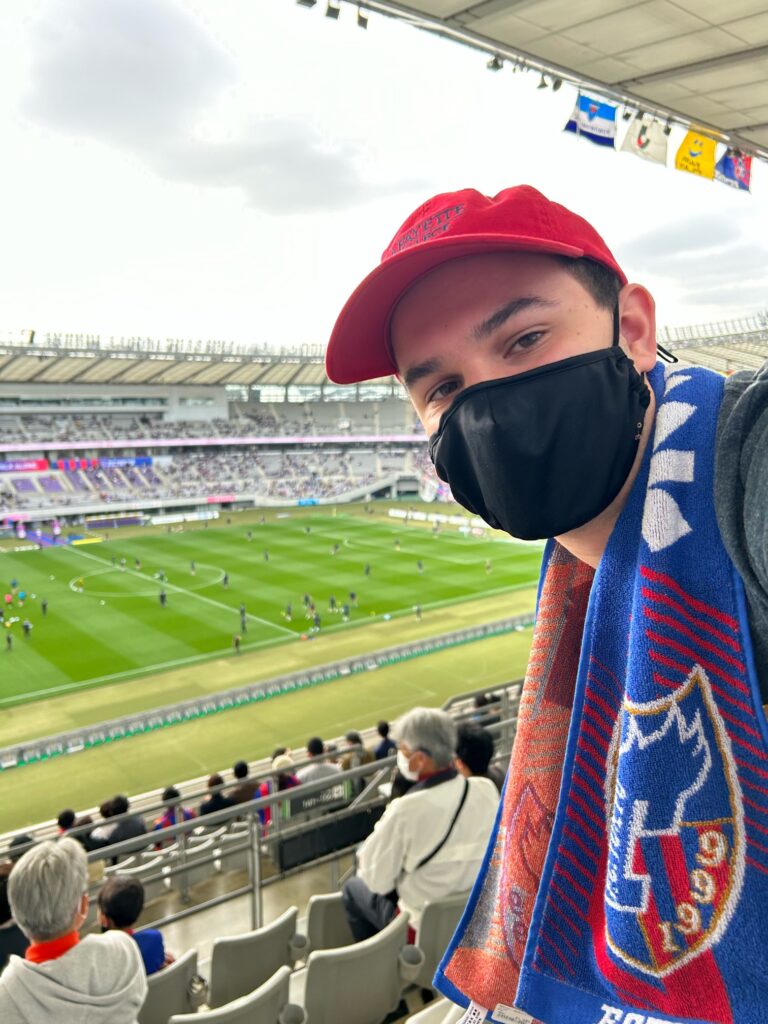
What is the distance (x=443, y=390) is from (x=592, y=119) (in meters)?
10.9

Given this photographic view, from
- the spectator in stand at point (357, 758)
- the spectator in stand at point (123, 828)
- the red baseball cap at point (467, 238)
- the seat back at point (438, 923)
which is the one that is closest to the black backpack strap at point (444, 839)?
the seat back at point (438, 923)

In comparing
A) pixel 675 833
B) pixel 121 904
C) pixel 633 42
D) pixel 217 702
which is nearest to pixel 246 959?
pixel 121 904

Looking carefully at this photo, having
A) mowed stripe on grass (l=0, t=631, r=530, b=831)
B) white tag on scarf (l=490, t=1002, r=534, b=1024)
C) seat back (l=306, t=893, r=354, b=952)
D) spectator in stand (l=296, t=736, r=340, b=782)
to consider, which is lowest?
mowed stripe on grass (l=0, t=631, r=530, b=831)

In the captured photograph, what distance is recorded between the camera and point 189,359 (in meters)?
62.4

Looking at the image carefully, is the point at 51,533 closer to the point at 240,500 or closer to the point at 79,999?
the point at 240,500

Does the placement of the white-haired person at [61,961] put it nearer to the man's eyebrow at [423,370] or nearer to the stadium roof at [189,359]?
the man's eyebrow at [423,370]

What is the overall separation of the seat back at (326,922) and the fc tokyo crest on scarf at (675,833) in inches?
150

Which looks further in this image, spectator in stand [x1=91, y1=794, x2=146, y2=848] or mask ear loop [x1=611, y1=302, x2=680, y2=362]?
spectator in stand [x1=91, y1=794, x2=146, y2=848]

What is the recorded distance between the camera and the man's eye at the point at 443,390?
4.06 ft

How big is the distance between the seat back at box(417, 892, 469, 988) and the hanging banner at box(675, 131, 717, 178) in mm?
11243

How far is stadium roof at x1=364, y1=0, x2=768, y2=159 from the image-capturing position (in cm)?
706

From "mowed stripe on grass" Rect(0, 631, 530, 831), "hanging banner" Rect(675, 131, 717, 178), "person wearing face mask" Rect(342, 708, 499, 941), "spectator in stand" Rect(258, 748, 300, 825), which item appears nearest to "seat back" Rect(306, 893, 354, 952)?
"person wearing face mask" Rect(342, 708, 499, 941)

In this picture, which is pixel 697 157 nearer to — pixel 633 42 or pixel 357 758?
pixel 633 42

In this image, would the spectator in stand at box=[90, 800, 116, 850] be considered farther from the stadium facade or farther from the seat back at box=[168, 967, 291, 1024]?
the stadium facade
